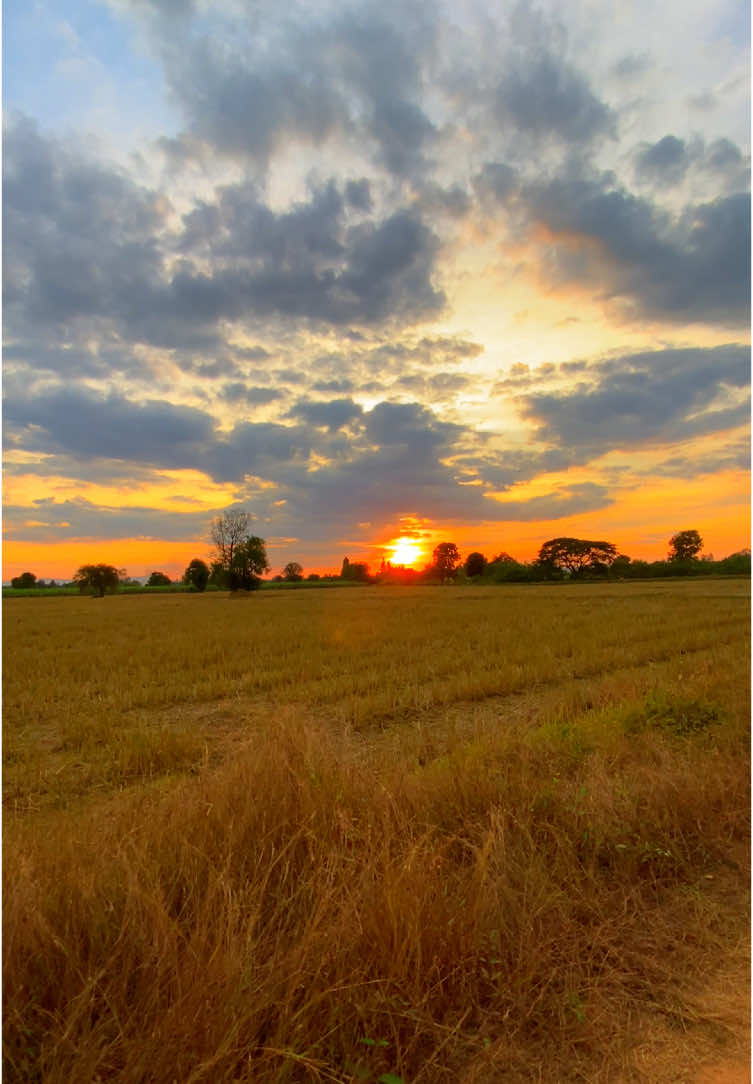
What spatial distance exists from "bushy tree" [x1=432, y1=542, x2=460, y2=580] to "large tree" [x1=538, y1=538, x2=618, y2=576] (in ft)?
71.5

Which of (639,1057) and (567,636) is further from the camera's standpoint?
(567,636)

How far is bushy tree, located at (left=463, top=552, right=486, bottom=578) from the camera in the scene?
119938mm

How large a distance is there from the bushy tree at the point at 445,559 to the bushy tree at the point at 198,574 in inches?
1823

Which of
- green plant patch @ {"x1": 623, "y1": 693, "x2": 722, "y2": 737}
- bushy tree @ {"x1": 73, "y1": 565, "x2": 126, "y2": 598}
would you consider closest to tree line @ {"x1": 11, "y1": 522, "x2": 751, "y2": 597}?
bushy tree @ {"x1": 73, "y1": 565, "x2": 126, "y2": 598}

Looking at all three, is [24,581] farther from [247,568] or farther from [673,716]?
[673,716]

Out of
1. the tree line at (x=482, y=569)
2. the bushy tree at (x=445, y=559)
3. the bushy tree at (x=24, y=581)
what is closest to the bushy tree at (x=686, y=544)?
the tree line at (x=482, y=569)

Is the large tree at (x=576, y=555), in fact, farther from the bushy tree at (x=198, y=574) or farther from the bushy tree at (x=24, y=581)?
the bushy tree at (x=24, y=581)

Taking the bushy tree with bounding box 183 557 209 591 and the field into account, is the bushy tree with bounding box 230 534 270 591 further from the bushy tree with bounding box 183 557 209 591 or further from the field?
the field

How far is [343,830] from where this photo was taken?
3.97 m

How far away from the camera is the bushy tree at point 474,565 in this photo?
11994 cm

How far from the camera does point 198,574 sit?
336 feet

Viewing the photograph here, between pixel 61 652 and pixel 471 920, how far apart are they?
20208 millimetres

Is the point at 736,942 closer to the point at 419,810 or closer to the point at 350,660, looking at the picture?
the point at 419,810

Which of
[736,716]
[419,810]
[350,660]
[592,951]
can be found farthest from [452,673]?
[592,951]
